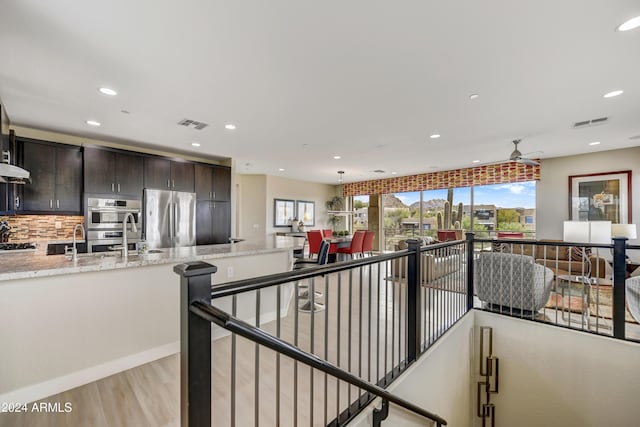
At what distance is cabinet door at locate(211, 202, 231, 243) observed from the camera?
5.75 meters

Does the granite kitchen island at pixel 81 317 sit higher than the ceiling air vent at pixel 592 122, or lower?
lower

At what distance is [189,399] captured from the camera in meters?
0.87

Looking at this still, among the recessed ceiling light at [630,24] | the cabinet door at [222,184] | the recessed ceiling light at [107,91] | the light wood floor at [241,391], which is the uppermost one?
the recessed ceiling light at [630,24]

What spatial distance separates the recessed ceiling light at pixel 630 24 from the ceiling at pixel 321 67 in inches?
1.9

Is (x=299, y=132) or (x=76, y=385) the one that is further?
(x=299, y=132)

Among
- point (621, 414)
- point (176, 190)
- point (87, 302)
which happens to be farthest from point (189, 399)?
point (176, 190)

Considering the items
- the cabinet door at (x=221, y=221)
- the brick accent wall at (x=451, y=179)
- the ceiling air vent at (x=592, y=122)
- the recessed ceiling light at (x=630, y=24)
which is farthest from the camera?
the brick accent wall at (x=451, y=179)

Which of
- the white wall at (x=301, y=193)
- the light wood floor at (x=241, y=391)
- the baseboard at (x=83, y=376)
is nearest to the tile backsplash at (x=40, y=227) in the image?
the baseboard at (x=83, y=376)

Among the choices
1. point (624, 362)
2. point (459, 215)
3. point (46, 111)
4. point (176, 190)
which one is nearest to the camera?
point (624, 362)

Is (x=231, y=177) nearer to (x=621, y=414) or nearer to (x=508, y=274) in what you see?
(x=508, y=274)

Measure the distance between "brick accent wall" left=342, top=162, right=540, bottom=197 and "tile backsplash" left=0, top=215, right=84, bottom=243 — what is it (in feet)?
25.7

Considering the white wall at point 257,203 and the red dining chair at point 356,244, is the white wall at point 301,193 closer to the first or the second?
the white wall at point 257,203

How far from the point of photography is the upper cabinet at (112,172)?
14.1 feet

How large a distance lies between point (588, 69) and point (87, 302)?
4712 mm
